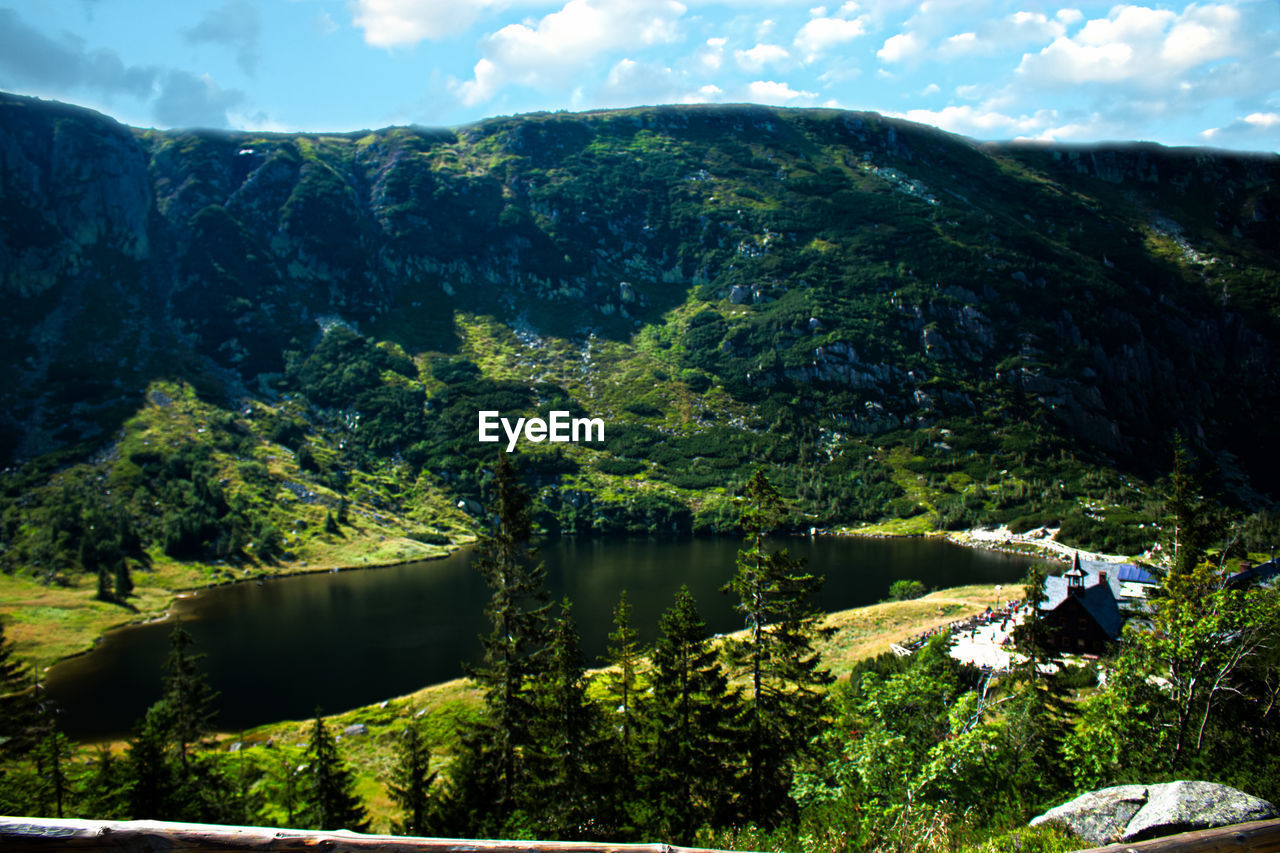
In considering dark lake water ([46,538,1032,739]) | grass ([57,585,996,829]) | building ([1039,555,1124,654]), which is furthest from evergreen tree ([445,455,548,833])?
building ([1039,555,1124,654])

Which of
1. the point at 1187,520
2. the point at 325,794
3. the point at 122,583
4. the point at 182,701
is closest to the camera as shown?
the point at 325,794

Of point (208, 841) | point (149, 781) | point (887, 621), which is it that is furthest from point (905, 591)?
point (208, 841)

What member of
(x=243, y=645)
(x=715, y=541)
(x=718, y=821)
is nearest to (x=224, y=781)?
(x=718, y=821)

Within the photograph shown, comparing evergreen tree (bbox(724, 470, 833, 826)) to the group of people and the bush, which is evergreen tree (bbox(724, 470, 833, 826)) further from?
the bush

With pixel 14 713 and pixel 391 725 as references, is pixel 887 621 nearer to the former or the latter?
pixel 391 725

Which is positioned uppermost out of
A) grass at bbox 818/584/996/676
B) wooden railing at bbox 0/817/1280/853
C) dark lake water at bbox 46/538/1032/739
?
wooden railing at bbox 0/817/1280/853

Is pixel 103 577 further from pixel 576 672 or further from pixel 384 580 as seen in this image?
pixel 576 672
